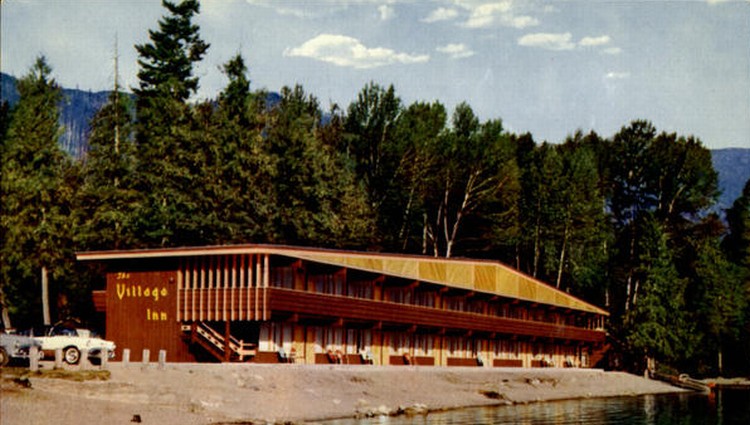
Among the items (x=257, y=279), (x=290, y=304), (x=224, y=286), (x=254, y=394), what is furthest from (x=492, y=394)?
(x=254, y=394)

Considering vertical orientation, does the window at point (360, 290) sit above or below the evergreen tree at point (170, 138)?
below

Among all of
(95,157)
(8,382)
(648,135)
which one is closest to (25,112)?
(95,157)

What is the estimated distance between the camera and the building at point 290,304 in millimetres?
52812

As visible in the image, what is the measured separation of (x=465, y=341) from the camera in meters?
76.6

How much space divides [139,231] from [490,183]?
37.6 m

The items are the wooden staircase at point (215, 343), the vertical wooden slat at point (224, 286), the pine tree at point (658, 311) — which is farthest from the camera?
the pine tree at point (658, 311)

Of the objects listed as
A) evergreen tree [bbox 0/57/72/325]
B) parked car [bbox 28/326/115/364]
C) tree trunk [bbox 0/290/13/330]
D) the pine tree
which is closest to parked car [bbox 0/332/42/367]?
parked car [bbox 28/326/115/364]

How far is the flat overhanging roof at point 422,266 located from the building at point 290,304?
84 millimetres

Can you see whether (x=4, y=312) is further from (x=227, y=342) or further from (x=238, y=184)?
(x=227, y=342)

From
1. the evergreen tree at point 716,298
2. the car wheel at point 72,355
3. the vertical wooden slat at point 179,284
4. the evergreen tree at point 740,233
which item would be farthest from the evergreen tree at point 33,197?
the evergreen tree at point 740,233

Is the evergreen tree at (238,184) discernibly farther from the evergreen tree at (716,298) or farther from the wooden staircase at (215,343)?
the evergreen tree at (716,298)

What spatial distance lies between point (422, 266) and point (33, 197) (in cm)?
2872

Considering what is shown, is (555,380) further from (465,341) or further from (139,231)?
(139,231)

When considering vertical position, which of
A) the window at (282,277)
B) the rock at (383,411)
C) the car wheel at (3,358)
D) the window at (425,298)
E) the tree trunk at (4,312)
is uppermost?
the window at (282,277)
